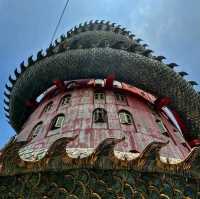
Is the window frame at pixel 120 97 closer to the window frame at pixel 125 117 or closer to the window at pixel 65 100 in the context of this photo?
the window frame at pixel 125 117

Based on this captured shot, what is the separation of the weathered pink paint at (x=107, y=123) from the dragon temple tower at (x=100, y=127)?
49 mm

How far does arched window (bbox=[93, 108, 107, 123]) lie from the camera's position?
57.3ft

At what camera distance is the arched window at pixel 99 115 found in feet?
57.3

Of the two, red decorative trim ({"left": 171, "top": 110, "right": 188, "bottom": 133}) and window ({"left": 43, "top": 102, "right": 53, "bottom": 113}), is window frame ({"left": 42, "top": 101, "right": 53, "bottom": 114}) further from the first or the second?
red decorative trim ({"left": 171, "top": 110, "right": 188, "bottom": 133})

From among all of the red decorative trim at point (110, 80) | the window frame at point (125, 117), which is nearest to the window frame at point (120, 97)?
the red decorative trim at point (110, 80)

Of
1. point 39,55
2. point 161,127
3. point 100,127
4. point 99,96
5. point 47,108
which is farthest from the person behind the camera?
point 39,55

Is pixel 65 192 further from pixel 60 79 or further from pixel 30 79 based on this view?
pixel 30 79

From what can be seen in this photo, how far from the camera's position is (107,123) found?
17.2 metres

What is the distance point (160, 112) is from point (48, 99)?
6.08 metres

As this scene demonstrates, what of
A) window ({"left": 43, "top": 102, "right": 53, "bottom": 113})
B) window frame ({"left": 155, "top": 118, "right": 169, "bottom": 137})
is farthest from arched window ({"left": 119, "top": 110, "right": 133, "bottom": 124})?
window ({"left": 43, "top": 102, "right": 53, "bottom": 113})

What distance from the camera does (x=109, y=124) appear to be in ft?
56.0

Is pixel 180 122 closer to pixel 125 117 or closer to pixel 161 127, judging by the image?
pixel 161 127

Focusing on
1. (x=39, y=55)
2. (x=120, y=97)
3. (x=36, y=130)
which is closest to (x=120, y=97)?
(x=120, y=97)

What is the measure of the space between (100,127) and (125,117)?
68.7 inches
